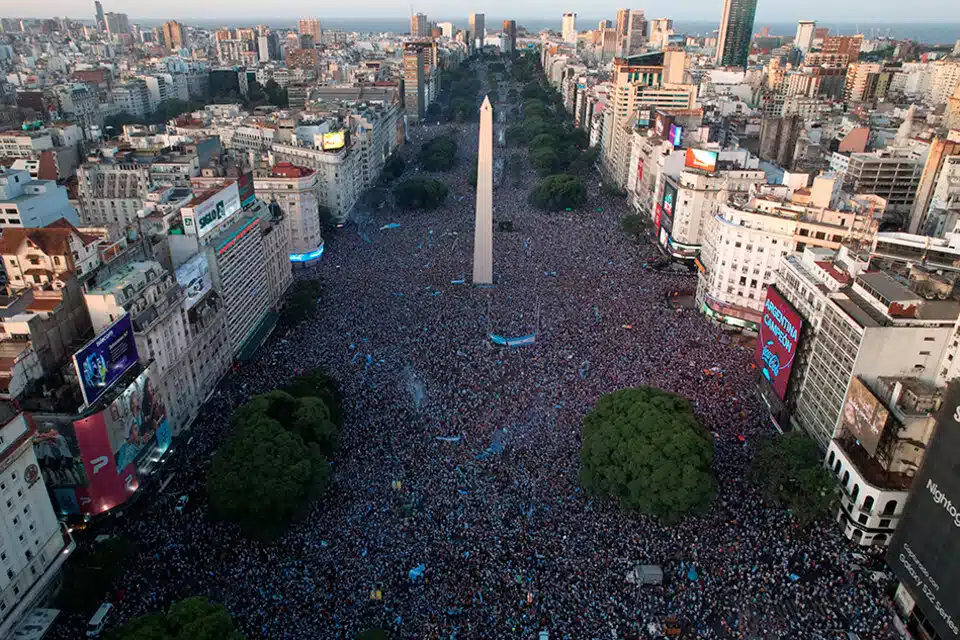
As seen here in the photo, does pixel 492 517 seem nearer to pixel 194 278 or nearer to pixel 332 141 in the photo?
pixel 194 278

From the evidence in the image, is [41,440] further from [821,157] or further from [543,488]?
[821,157]

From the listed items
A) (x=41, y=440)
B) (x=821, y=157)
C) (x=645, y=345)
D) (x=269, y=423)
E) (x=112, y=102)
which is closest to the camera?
(x=41, y=440)

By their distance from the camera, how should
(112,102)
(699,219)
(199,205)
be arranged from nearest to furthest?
1. (199,205)
2. (699,219)
3. (112,102)

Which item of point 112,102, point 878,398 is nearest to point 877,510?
point 878,398

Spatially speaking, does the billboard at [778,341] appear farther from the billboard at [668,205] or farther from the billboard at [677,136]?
the billboard at [677,136]

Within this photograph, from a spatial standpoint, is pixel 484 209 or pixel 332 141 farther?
pixel 332 141

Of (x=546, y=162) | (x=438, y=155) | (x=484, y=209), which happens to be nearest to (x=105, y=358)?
(x=484, y=209)
